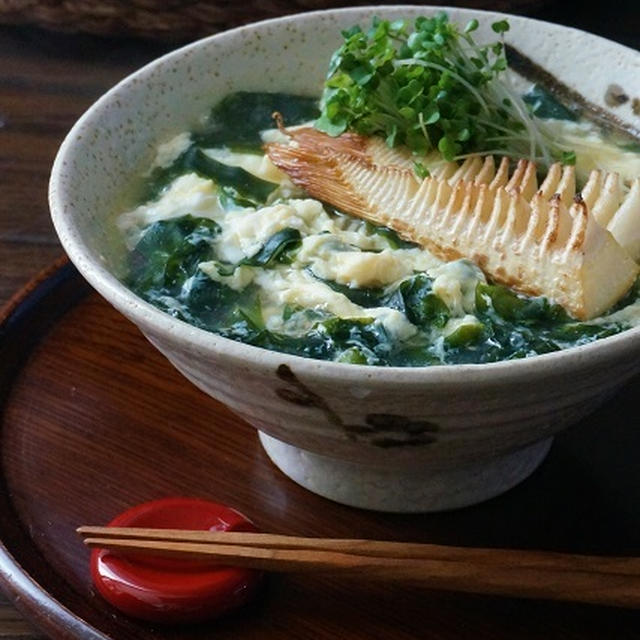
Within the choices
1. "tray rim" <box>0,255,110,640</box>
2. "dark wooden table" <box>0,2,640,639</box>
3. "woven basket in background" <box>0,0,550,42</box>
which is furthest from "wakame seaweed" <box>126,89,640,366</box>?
"woven basket in background" <box>0,0,550,42</box>

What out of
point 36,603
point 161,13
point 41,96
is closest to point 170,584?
point 36,603

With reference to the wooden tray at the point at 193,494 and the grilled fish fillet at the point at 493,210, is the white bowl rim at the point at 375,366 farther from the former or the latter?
the wooden tray at the point at 193,494

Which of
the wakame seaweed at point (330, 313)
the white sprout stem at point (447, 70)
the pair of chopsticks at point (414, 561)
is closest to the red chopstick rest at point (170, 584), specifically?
the pair of chopsticks at point (414, 561)

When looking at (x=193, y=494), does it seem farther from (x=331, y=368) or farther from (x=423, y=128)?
(x=423, y=128)

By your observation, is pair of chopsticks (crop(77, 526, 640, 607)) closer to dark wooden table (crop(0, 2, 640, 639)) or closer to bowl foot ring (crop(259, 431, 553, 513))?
bowl foot ring (crop(259, 431, 553, 513))

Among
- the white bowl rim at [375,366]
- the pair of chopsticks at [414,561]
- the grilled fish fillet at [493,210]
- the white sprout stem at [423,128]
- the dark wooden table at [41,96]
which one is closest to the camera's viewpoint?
the white bowl rim at [375,366]

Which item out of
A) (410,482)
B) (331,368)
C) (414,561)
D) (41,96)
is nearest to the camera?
(331,368)
